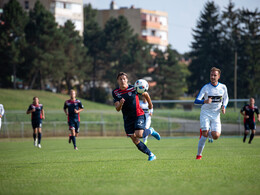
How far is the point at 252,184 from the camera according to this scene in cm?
695

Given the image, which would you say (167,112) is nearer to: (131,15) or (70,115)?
(70,115)

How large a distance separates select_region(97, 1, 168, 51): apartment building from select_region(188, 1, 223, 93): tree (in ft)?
51.8

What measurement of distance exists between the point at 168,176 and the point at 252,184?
1.63 metres

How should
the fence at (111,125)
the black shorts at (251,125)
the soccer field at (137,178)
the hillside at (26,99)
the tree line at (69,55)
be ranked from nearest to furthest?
1. the soccer field at (137,178)
2. the black shorts at (251,125)
3. the fence at (111,125)
4. the hillside at (26,99)
5. the tree line at (69,55)

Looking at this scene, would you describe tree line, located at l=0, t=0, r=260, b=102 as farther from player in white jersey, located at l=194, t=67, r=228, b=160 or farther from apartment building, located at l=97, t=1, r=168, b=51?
player in white jersey, located at l=194, t=67, r=228, b=160

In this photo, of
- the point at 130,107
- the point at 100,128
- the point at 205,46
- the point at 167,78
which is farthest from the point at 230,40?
the point at 130,107

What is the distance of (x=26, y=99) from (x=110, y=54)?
1958 centimetres

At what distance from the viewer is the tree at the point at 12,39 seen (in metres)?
53.2

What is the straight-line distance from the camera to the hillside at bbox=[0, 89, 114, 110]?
4853cm

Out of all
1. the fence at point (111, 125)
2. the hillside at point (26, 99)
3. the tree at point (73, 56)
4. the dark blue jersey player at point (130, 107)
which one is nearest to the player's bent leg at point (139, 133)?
the dark blue jersey player at point (130, 107)

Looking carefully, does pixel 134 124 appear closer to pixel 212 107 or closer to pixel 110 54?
pixel 212 107

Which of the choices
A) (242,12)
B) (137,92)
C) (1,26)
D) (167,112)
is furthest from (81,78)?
(137,92)

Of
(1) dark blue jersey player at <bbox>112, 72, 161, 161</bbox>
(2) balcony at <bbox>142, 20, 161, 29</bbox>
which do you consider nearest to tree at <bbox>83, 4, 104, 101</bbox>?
(2) balcony at <bbox>142, 20, 161, 29</bbox>

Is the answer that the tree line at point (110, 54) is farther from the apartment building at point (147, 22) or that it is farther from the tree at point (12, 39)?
the apartment building at point (147, 22)
